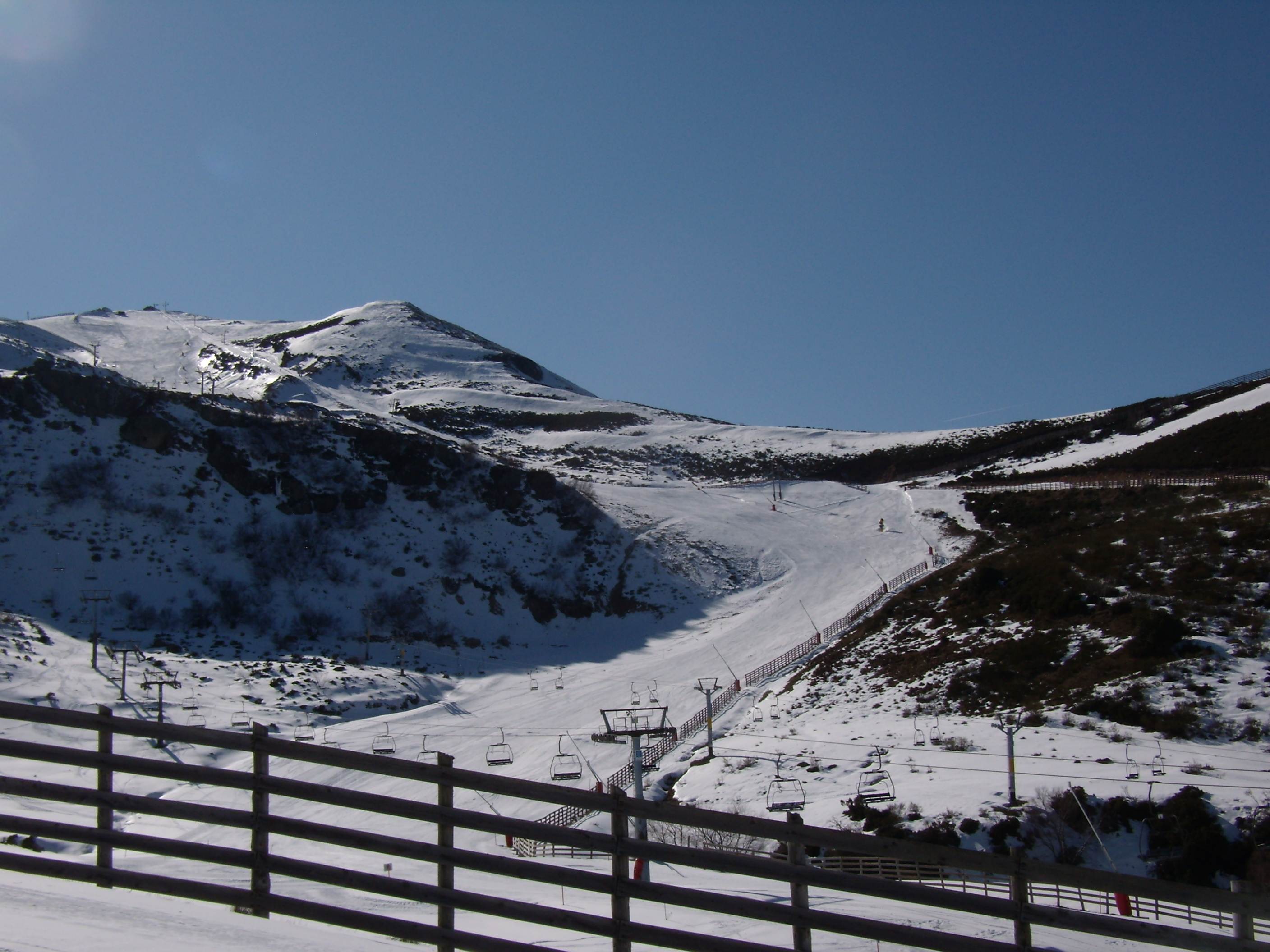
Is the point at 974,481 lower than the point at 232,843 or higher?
higher

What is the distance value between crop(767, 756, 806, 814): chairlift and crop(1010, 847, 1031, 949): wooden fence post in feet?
61.8

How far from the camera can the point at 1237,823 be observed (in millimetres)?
19953

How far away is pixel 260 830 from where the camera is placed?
571cm

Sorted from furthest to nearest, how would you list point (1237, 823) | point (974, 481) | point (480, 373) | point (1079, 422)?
point (480, 373)
point (1079, 422)
point (974, 481)
point (1237, 823)

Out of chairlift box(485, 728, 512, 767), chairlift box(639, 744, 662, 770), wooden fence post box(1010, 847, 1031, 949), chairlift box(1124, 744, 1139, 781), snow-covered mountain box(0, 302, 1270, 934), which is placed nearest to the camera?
wooden fence post box(1010, 847, 1031, 949)

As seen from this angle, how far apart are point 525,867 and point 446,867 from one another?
A: 56cm

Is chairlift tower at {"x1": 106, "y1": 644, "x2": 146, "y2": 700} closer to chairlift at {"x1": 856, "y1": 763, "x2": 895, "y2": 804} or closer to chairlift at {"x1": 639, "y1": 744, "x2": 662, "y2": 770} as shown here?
chairlift at {"x1": 639, "y1": 744, "x2": 662, "y2": 770}

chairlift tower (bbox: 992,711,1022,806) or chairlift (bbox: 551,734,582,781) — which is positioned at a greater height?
chairlift tower (bbox: 992,711,1022,806)

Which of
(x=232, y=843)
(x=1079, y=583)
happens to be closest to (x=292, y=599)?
(x=232, y=843)

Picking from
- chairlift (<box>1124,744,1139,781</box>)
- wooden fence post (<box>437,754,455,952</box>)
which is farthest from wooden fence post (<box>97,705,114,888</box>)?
chairlift (<box>1124,744,1139,781</box>)

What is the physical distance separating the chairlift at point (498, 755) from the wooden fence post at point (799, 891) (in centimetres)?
2685

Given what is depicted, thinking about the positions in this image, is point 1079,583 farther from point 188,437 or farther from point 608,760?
point 188,437

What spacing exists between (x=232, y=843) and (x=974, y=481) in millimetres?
70081

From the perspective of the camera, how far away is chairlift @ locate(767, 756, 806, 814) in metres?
24.1
